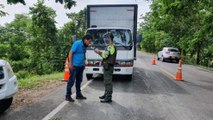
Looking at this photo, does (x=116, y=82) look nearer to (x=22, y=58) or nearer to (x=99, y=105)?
(x=99, y=105)

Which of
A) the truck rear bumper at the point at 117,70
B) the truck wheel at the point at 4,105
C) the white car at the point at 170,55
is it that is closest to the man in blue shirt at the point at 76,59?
the truck wheel at the point at 4,105

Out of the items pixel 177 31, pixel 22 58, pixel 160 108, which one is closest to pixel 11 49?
pixel 22 58

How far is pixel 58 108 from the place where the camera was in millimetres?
6824

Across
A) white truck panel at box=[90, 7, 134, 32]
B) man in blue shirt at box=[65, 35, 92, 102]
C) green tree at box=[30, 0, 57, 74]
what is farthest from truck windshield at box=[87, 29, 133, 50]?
green tree at box=[30, 0, 57, 74]

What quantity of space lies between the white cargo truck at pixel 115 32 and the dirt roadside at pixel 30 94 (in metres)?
1.95

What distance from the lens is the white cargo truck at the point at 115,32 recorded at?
1120cm

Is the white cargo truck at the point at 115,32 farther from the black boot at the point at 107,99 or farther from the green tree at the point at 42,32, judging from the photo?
the green tree at the point at 42,32

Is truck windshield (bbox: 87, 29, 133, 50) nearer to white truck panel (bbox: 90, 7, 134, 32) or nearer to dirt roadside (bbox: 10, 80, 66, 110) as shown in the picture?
white truck panel (bbox: 90, 7, 134, 32)

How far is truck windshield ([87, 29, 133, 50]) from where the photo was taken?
1127 cm

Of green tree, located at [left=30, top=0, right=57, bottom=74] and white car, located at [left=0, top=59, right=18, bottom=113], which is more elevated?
green tree, located at [left=30, top=0, right=57, bottom=74]

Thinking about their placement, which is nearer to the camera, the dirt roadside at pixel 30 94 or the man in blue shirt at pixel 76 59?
the dirt roadside at pixel 30 94

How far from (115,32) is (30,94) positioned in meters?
4.63

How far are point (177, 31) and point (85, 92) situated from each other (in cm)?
2956

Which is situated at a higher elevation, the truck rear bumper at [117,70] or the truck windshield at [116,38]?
the truck windshield at [116,38]
